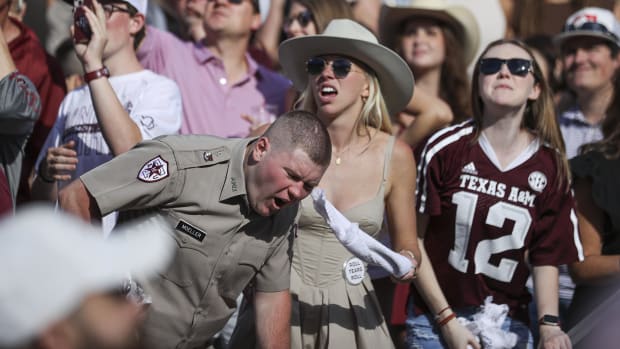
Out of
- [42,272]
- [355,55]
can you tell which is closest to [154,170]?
[355,55]

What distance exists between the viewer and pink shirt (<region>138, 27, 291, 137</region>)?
5.61 m

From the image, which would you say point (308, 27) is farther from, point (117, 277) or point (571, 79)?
point (117, 277)

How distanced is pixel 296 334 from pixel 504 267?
1036 mm

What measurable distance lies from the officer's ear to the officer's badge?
1.10 feet

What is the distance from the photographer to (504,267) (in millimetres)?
4695

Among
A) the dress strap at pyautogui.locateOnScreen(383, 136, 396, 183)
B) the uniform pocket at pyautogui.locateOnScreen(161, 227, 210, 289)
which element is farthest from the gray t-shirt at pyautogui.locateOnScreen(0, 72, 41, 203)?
the dress strap at pyautogui.locateOnScreen(383, 136, 396, 183)

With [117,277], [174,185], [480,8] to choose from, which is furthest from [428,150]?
[117,277]

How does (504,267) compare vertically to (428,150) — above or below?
below

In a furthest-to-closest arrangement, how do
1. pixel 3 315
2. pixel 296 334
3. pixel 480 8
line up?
pixel 480 8 → pixel 296 334 → pixel 3 315

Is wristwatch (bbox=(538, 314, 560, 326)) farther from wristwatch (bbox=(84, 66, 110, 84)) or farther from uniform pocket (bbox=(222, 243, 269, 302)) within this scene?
wristwatch (bbox=(84, 66, 110, 84))

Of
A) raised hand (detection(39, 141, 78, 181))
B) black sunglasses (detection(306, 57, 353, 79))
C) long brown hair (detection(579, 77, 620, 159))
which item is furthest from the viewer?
long brown hair (detection(579, 77, 620, 159))

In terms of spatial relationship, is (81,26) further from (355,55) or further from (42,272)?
(42,272)

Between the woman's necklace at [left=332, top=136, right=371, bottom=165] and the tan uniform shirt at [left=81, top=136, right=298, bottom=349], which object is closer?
the tan uniform shirt at [left=81, top=136, right=298, bottom=349]

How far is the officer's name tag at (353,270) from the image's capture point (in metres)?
4.42
